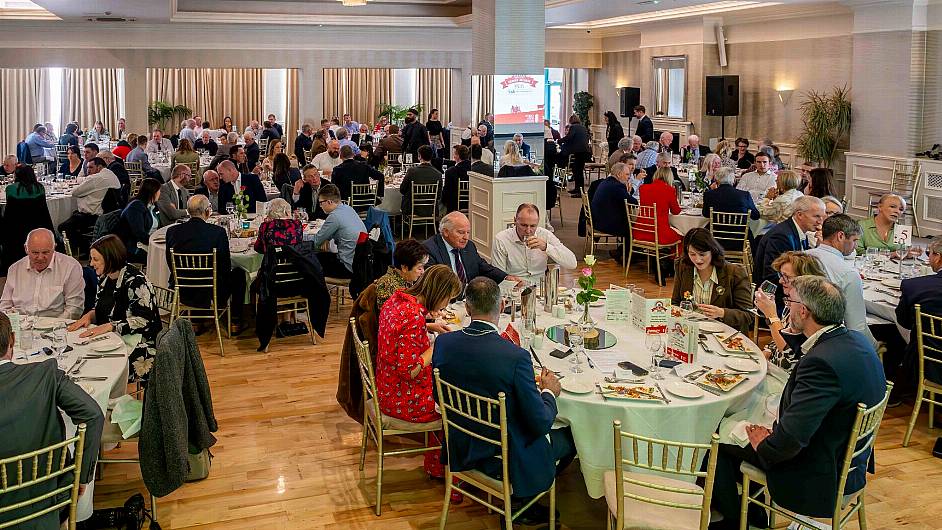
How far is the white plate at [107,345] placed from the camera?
4.86m

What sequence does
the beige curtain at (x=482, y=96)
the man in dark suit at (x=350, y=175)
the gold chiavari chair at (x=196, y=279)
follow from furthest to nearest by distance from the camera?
the man in dark suit at (x=350, y=175), the beige curtain at (x=482, y=96), the gold chiavari chair at (x=196, y=279)

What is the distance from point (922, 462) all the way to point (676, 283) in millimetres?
1738

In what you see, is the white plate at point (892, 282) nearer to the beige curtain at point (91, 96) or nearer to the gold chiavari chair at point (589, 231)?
the gold chiavari chair at point (589, 231)

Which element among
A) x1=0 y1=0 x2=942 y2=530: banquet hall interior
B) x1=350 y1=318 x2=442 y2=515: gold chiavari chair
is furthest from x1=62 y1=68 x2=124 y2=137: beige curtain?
x1=350 y1=318 x2=442 y2=515: gold chiavari chair

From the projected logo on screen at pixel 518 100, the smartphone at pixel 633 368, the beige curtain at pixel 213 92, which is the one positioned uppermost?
the beige curtain at pixel 213 92

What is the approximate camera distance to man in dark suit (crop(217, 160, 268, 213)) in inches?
384

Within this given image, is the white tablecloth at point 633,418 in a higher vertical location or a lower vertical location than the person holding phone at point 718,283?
lower

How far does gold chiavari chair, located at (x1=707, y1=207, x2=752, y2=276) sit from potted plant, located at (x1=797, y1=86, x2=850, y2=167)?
5442 millimetres

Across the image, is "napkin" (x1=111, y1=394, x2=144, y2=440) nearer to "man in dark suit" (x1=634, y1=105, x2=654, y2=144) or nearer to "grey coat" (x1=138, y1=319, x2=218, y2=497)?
"grey coat" (x1=138, y1=319, x2=218, y2=497)

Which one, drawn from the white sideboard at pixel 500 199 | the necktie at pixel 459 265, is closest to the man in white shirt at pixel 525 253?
the necktie at pixel 459 265

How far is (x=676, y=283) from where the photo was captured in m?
5.73

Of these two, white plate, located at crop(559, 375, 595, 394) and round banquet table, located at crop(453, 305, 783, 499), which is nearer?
round banquet table, located at crop(453, 305, 783, 499)

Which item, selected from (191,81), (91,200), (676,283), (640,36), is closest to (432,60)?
(640,36)

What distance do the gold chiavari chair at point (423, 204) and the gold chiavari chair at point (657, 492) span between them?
771cm
